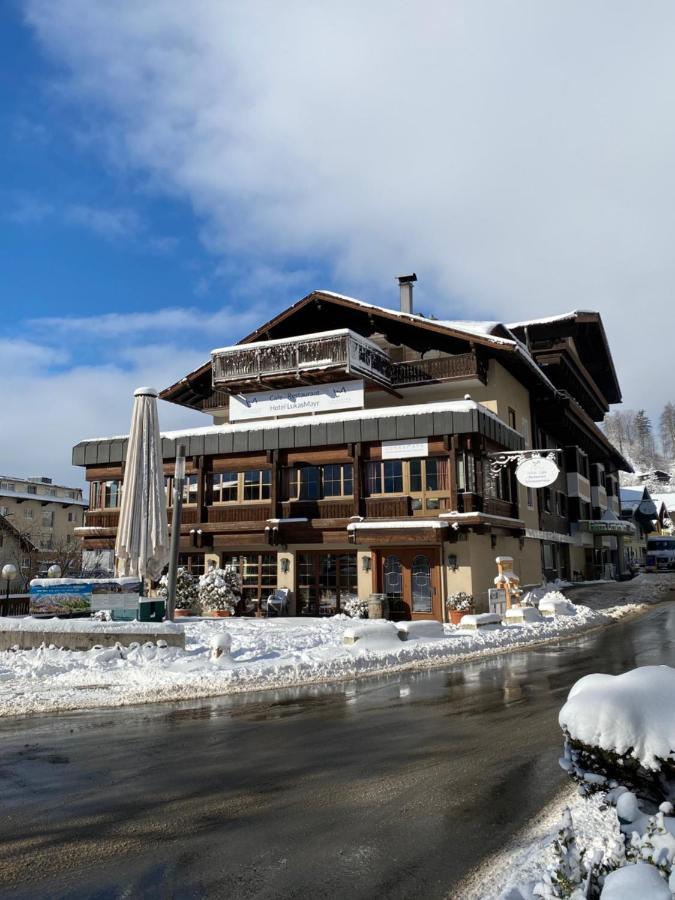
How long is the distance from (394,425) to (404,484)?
2120mm

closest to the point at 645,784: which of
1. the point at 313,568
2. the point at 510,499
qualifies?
the point at 313,568

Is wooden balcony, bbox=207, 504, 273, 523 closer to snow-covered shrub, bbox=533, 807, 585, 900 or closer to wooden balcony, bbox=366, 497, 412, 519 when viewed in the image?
wooden balcony, bbox=366, 497, 412, 519

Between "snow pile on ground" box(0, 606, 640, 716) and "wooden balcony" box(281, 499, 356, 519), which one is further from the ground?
"wooden balcony" box(281, 499, 356, 519)

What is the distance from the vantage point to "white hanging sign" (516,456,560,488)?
24822mm

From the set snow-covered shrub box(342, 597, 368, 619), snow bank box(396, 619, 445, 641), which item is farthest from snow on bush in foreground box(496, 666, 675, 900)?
snow-covered shrub box(342, 597, 368, 619)

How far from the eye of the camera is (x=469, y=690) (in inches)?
468

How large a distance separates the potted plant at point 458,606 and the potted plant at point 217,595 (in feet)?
24.8

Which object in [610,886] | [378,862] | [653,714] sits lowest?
[378,862]

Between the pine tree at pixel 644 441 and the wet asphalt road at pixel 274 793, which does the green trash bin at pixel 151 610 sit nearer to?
the wet asphalt road at pixel 274 793

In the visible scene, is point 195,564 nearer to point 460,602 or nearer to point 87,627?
point 460,602

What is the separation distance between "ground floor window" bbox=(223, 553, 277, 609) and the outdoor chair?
1119mm

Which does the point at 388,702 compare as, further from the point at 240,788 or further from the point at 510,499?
the point at 510,499

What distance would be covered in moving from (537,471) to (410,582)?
5932mm

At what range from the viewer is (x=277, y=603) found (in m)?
26.0
